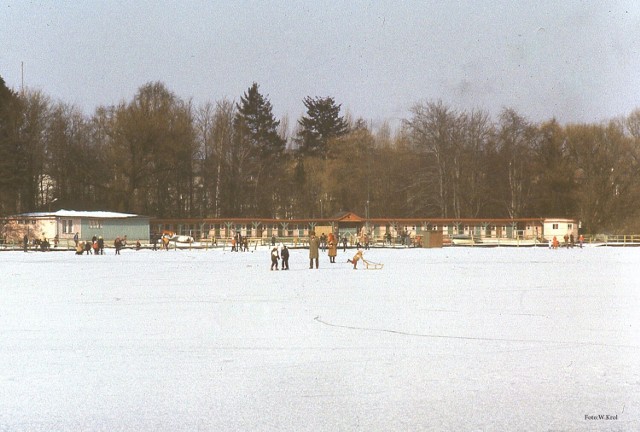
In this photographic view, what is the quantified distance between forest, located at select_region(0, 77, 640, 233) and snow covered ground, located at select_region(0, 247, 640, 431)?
4831 centimetres

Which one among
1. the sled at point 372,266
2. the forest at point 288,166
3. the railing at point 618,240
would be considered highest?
the forest at point 288,166

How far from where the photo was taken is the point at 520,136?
7344 centimetres

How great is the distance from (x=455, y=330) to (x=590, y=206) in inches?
2492

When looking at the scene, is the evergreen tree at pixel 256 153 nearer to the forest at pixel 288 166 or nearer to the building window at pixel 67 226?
the forest at pixel 288 166

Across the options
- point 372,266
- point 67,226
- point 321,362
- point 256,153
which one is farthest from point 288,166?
point 321,362

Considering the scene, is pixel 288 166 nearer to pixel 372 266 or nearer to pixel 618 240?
pixel 618 240

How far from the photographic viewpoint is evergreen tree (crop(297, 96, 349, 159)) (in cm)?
9000

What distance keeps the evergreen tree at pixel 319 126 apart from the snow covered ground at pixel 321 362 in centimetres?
7539

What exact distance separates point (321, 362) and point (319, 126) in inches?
3273

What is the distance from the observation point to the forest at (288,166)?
2539 inches

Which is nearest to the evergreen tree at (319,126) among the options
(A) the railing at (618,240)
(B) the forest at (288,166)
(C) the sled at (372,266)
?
(B) the forest at (288,166)

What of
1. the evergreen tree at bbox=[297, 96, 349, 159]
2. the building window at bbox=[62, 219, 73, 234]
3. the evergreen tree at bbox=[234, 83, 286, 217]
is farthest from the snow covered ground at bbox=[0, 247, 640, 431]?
the evergreen tree at bbox=[297, 96, 349, 159]

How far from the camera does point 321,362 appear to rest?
26.9ft

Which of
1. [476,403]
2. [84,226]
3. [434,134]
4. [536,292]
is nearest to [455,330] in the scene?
[476,403]
